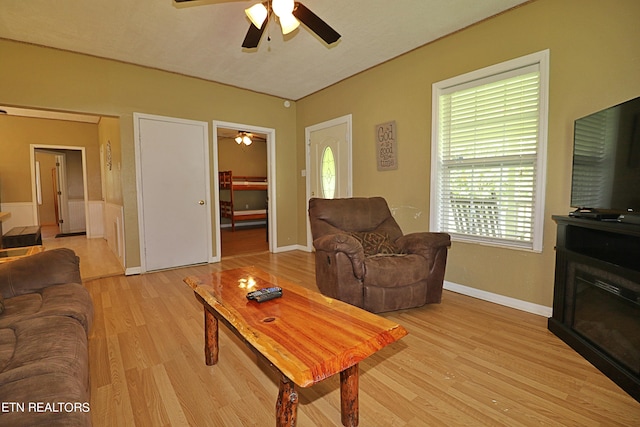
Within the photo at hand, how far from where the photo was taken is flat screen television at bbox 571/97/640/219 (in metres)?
1.60

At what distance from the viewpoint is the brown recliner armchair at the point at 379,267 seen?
237 centimetres

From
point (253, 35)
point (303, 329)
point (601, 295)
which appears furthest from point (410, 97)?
point (303, 329)

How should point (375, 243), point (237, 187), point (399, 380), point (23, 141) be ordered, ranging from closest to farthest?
point (399, 380) < point (375, 243) < point (23, 141) < point (237, 187)

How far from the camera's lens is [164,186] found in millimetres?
3846

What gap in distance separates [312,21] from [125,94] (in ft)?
9.07

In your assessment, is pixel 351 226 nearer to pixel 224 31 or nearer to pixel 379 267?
pixel 379 267

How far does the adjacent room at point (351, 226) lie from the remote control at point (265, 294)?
0.01 m

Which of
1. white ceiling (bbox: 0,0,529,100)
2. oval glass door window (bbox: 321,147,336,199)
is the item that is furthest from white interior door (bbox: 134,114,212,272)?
oval glass door window (bbox: 321,147,336,199)

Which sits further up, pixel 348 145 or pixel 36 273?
pixel 348 145

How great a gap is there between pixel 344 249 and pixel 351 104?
2.58 m

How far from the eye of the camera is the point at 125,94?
140 inches

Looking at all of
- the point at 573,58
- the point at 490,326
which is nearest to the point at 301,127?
the point at 573,58

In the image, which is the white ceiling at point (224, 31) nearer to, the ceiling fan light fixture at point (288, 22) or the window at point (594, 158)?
the ceiling fan light fixture at point (288, 22)

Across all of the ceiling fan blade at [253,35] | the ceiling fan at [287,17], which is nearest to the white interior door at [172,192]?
the ceiling fan blade at [253,35]
